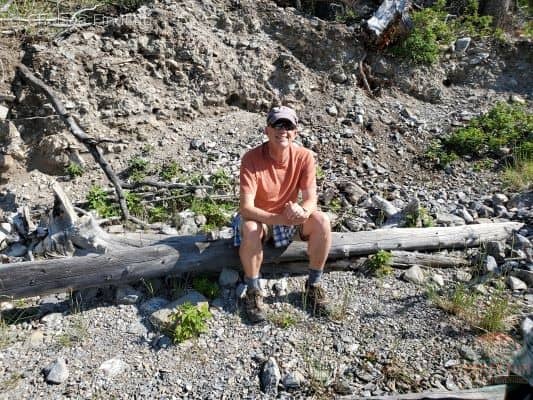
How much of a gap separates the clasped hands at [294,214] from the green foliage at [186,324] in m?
1.01

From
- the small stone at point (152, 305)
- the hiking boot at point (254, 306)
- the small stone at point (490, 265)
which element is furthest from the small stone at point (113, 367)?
the small stone at point (490, 265)

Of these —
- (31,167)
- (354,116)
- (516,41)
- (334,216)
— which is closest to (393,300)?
(334,216)

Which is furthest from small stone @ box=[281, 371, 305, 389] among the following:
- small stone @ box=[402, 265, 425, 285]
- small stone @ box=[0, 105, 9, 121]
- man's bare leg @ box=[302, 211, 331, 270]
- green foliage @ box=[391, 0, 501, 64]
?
green foliage @ box=[391, 0, 501, 64]

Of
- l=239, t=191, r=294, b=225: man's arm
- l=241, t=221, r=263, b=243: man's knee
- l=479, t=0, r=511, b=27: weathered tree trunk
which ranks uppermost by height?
l=479, t=0, r=511, b=27: weathered tree trunk

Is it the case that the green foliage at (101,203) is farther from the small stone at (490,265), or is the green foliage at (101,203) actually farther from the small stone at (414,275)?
the small stone at (490,265)

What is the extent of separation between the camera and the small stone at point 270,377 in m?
3.39

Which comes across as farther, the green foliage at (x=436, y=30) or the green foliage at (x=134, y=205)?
Answer: the green foliage at (x=436, y=30)

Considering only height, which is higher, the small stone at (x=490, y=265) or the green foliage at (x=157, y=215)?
the green foliage at (x=157, y=215)

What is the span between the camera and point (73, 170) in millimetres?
5934

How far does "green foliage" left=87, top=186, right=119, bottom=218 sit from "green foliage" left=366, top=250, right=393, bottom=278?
2.72 m

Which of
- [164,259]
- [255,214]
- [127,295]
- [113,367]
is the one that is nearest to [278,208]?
[255,214]

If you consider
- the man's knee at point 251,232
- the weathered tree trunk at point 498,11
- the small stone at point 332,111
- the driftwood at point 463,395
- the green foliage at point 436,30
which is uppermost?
the weathered tree trunk at point 498,11

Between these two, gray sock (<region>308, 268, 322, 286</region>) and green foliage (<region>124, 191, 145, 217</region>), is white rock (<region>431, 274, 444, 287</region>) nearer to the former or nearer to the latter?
gray sock (<region>308, 268, 322, 286</region>)

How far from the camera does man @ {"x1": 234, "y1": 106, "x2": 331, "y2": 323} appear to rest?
3855 millimetres
